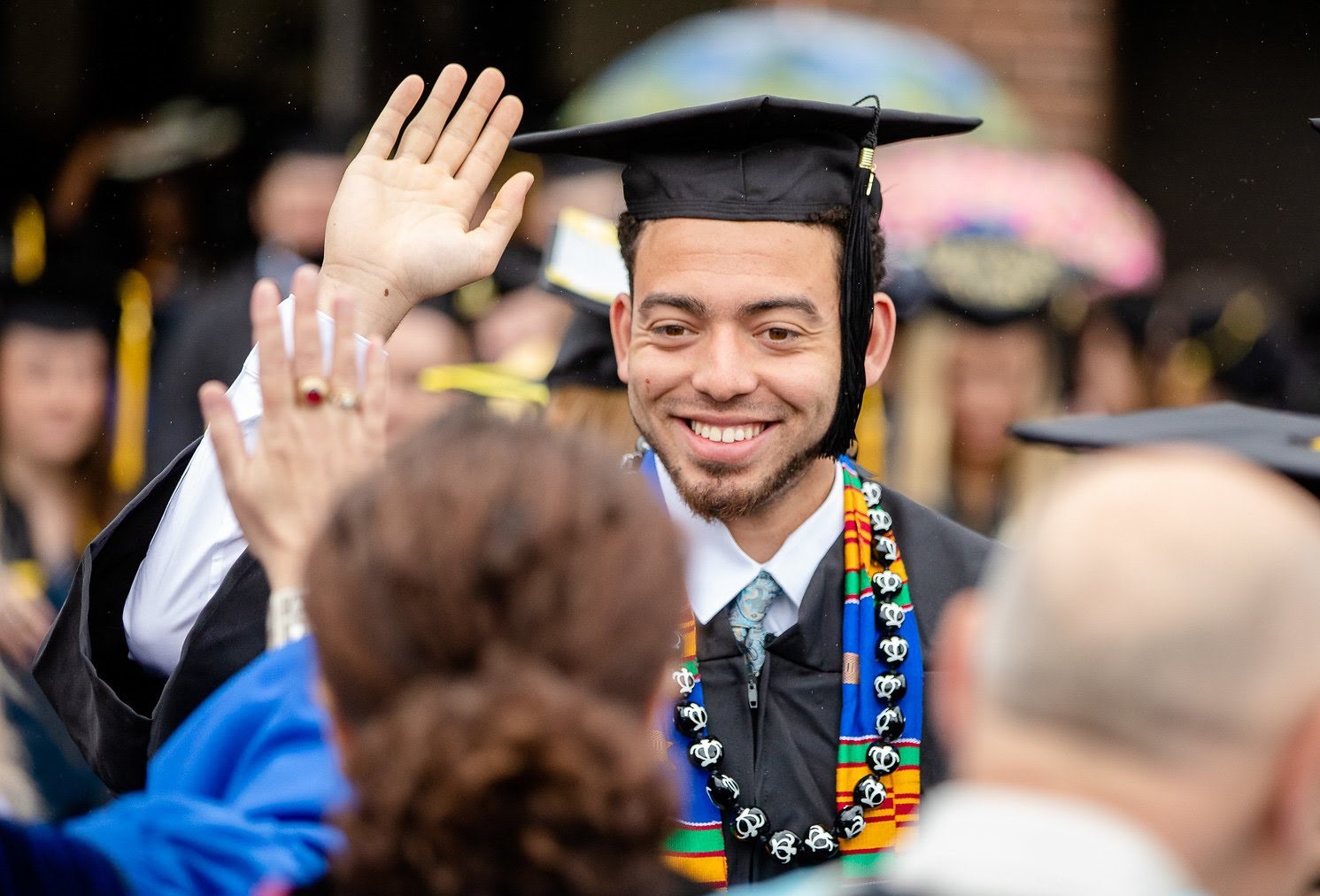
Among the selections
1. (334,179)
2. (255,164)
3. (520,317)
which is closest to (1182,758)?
(520,317)

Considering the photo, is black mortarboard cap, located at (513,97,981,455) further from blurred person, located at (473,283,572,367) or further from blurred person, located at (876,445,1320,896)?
blurred person, located at (473,283,572,367)

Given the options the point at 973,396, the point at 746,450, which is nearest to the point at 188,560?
the point at 746,450

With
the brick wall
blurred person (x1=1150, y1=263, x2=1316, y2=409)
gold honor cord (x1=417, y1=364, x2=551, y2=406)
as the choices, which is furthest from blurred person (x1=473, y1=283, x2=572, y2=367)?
the brick wall

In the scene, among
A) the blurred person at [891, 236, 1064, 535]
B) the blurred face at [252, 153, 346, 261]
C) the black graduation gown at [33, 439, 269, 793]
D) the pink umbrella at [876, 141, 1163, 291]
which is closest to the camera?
the black graduation gown at [33, 439, 269, 793]

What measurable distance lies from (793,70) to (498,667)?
649 centimetres

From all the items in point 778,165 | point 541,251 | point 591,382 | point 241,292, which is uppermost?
point 778,165

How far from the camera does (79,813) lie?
480 cm

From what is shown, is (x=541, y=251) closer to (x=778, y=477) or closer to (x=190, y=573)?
(x=778, y=477)

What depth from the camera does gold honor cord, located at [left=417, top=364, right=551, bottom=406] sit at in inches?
214

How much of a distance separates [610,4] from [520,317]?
439cm

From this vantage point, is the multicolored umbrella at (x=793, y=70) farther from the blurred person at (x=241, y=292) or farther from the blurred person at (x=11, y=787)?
the blurred person at (x=11, y=787)

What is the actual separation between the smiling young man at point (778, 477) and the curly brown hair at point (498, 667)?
1.39m

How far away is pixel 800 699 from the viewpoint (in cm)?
327

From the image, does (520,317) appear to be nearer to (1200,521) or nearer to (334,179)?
(334,179)
